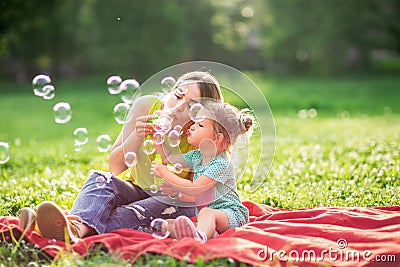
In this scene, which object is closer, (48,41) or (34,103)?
(34,103)

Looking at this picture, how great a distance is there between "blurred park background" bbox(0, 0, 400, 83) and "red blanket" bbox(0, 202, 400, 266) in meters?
18.1

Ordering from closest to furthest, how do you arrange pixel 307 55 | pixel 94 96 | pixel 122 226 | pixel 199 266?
1. pixel 199 266
2. pixel 122 226
3. pixel 94 96
4. pixel 307 55

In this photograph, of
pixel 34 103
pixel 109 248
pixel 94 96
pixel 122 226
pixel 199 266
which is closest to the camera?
pixel 199 266

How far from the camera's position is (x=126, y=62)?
22.7 metres

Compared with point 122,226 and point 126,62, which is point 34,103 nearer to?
point 126,62

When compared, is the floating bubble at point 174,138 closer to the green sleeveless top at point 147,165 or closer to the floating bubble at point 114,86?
the green sleeveless top at point 147,165

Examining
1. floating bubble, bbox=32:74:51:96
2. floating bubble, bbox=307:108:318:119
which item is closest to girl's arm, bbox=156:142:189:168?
floating bubble, bbox=32:74:51:96

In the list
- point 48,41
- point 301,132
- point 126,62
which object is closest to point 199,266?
point 301,132

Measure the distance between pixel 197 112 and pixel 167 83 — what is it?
0.40 meters

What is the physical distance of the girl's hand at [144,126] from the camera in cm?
341

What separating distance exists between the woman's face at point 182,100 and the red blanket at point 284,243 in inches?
26.5

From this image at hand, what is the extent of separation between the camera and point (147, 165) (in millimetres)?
3562

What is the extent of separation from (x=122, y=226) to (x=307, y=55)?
2247 centimetres

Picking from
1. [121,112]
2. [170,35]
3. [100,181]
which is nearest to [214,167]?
[100,181]
